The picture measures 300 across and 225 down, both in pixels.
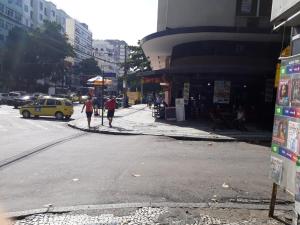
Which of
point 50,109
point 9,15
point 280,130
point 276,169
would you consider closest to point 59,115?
point 50,109

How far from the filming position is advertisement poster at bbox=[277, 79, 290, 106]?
18.7 ft

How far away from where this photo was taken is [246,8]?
25609 mm

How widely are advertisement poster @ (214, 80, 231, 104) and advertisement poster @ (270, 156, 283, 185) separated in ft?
67.7

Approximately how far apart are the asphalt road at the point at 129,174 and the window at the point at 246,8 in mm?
12974

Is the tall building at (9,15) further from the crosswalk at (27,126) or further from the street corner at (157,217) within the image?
the street corner at (157,217)

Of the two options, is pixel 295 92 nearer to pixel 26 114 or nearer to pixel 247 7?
pixel 247 7

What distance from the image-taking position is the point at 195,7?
85.4ft

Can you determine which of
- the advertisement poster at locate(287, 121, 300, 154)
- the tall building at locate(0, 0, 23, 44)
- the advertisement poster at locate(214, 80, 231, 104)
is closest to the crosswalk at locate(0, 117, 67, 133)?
the advertisement poster at locate(214, 80, 231, 104)

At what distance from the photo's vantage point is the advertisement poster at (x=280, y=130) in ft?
18.9

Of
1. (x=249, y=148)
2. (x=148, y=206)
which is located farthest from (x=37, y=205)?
(x=249, y=148)

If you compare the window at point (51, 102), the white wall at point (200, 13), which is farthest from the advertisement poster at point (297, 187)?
the window at point (51, 102)

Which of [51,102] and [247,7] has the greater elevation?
[247,7]

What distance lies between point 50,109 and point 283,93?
2500cm

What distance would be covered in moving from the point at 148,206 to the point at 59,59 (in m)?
69.3
